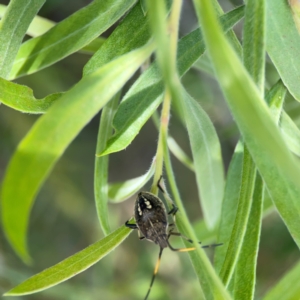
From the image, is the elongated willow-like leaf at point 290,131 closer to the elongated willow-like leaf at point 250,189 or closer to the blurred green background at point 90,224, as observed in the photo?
the elongated willow-like leaf at point 250,189

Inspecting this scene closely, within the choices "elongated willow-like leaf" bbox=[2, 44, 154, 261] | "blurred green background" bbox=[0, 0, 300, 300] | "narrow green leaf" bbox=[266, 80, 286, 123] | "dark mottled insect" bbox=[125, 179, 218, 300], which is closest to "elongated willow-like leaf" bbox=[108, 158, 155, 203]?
"dark mottled insect" bbox=[125, 179, 218, 300]

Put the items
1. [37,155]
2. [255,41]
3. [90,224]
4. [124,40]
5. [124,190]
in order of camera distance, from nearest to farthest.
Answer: [37,155]
[255,41]
[124,40]
[124,190]
[90,224]

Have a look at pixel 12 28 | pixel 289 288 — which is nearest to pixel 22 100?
pixel 12 28

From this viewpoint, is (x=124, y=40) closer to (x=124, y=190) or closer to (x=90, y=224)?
(x=124, y=190)

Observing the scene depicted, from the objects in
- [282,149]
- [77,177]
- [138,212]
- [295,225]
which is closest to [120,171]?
[77,177]

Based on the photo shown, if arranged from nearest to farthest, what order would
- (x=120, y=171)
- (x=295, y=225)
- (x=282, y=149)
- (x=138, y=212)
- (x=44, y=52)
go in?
(x=282, y=149) → (x=295, y=225) → (x=44, y=52) → (x=138, y=212) → (x=120, y=171)

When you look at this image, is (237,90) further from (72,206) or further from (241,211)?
(72,206)

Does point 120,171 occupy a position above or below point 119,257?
above
